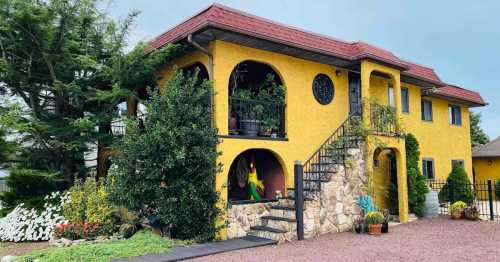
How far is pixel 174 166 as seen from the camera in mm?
8750

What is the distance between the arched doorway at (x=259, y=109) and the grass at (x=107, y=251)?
3453mm

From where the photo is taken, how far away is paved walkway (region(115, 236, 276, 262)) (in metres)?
7.61

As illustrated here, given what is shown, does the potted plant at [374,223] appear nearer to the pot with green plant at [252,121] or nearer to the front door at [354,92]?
the pot with green plant at [252,121]

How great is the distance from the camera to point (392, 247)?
8570mm

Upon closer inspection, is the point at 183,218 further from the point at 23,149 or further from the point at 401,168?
the point at 401,168

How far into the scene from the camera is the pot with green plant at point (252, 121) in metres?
10.6

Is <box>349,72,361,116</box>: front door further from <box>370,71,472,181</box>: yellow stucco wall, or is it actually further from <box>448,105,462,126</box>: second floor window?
<box>448,105,462,126</box>: second floor window

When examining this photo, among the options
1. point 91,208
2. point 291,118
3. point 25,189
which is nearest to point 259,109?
point 291,118

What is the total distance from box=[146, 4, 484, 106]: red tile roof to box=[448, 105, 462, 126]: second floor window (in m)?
6.55

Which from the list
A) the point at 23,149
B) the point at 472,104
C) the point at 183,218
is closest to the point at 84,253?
the point at 183,218

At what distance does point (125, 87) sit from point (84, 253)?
5535 millimetres

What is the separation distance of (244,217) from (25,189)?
6948 mm

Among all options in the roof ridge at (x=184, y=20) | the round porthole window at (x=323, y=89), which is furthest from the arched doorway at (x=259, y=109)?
the roof ridge at (x=184, y=20)

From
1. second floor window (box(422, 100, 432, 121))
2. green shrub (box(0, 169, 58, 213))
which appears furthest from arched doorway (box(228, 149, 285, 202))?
second floor window (box(422, 100, 432, 121))
